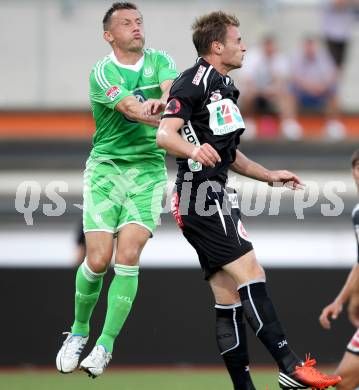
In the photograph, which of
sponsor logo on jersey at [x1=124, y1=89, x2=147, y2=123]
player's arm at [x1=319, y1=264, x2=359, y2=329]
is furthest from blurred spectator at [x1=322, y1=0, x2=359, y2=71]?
sponsor logo on jersey at [x1=124, y1=89, x2=147, y2=123]

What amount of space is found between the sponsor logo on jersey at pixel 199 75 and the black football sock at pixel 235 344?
1.59 meters

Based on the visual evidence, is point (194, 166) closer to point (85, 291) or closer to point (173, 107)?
point (173, 107)

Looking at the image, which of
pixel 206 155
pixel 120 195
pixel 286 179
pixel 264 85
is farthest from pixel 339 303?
pixel 264 85

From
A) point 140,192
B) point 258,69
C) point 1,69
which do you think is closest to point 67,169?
point 1,69

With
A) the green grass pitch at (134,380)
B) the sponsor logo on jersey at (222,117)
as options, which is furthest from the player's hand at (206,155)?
the green grass pitch at (134,380)

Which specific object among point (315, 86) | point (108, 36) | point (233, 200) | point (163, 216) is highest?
point (108, 36)

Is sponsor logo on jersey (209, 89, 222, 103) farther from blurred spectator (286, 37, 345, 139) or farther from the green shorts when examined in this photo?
blurred spectator (286, 37, 345, 139)

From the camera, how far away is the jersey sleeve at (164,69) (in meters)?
7.77

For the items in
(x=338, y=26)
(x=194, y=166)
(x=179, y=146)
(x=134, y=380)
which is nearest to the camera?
(x=179, y=146)

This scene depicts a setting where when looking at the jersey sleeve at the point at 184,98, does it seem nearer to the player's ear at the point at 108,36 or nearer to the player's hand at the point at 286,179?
the player's hand at the point at 286,179

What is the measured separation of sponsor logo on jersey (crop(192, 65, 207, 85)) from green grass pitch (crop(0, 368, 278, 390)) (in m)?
3.62

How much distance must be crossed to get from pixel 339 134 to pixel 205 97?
7541mm

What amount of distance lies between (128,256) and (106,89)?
121 centimetres

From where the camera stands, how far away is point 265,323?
7.02 meters
